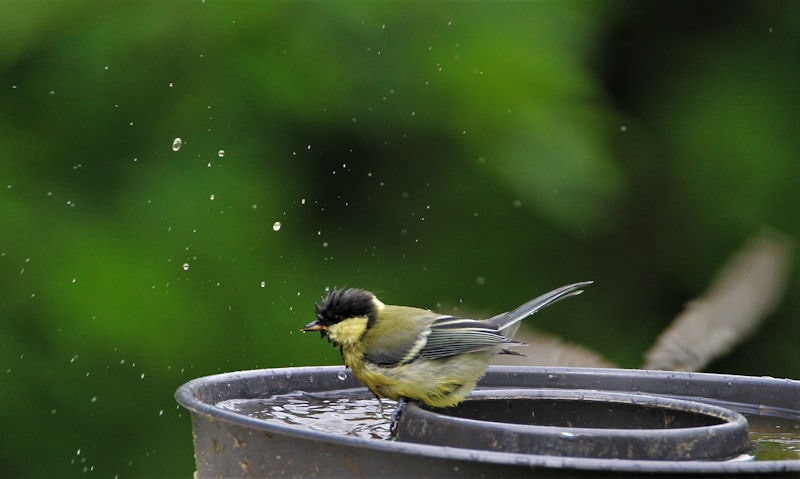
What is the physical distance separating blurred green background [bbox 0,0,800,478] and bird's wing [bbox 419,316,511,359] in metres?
0.73

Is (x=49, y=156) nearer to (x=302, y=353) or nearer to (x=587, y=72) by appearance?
(x=302, y=353)

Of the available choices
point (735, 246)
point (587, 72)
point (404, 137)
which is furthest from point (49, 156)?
point (735, 246)

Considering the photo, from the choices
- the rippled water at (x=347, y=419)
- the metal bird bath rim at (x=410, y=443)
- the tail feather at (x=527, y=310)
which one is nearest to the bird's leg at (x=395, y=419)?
the rippled water at (x=347, y=419)

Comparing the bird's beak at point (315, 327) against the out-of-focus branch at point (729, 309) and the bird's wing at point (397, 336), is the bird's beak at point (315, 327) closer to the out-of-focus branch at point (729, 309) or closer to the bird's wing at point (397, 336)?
the bird's wing at point (397, 336)

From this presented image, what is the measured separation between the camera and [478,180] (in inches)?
178

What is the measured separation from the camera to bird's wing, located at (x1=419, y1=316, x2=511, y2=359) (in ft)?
11.4

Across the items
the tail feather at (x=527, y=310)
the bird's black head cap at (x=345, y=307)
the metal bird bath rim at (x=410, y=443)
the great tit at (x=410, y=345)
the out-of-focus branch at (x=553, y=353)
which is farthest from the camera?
the out-of-focus branch at (x=553, y=353)

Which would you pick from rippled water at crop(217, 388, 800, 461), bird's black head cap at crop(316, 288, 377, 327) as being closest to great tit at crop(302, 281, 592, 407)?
bird's black head cap at crop(316, 288, 377, 327)

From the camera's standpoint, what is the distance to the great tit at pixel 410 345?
340 cm

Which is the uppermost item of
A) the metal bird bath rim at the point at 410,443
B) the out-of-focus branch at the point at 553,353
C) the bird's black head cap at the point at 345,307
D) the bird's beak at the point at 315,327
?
the bird's black head cap at the point at 345,307

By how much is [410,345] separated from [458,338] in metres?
0.14

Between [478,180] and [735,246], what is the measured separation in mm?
1276

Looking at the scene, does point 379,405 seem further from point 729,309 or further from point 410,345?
point 729,309

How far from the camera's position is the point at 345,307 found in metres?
3.62
